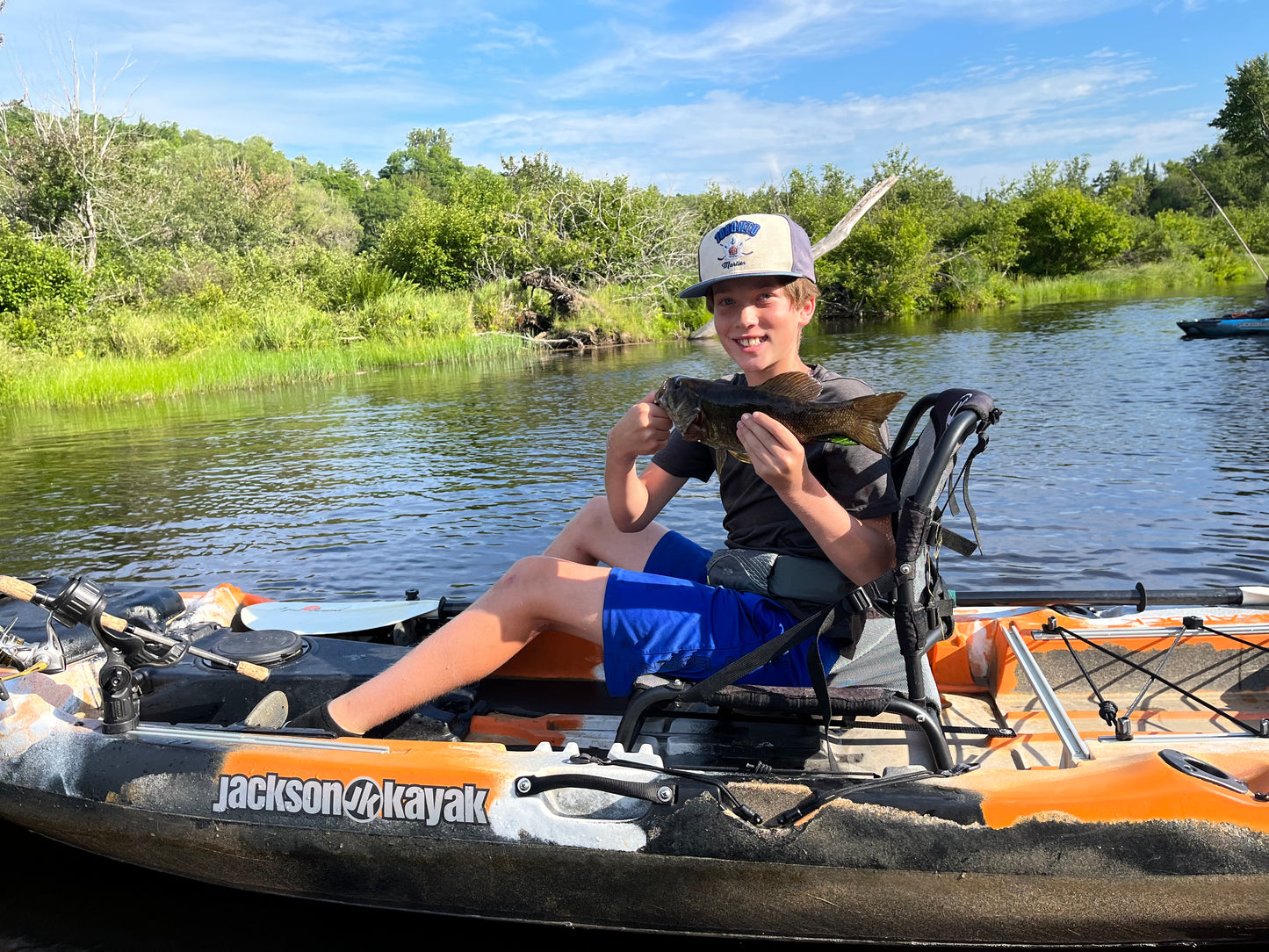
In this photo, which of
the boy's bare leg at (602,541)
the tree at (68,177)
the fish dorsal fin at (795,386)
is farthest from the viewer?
the tree at (68,177)

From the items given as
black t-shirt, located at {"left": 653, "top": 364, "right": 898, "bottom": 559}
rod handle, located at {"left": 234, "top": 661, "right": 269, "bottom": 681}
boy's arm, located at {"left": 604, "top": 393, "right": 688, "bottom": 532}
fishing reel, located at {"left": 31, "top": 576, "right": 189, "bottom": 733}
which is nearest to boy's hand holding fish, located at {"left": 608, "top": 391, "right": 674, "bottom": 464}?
boy's arm, located at {"left": 604, "top": 393, "right": 688, "bottom": 532}

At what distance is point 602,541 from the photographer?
4098 mm

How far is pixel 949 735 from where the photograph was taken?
3898mm

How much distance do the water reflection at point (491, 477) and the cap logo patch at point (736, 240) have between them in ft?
15.8

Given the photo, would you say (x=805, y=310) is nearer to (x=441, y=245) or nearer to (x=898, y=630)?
(x=898, y=630)

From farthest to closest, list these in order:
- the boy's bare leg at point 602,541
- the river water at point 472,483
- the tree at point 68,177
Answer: the tree at point 68,177
the river water at point 472,483
the boy's bare leg at point 602,541

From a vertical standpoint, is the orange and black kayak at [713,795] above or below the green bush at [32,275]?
below

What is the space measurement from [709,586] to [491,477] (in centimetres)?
873

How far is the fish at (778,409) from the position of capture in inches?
112

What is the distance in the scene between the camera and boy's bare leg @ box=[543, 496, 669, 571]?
159 inches

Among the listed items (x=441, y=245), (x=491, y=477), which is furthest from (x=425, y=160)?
(x=491, y=477)

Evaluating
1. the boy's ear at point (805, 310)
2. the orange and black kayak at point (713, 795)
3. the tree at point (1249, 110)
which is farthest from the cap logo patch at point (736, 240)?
the tree at point (1249, 110)

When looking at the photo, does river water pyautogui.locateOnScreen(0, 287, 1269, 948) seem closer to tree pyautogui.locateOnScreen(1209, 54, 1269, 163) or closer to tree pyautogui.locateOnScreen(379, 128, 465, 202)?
tree pyautogui.locateOnScreen(1209, 54, 1269, 163)

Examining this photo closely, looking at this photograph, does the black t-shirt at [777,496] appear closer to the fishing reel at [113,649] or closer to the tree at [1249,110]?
the fishing reel at [113,649]
